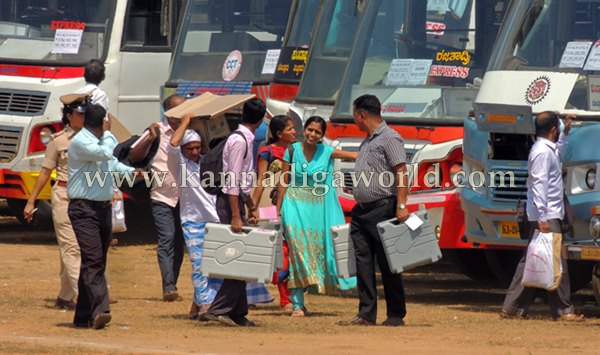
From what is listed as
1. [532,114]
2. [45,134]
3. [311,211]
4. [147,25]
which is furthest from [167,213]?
[147,25]

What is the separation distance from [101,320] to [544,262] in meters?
3.09

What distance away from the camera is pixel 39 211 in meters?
19.3

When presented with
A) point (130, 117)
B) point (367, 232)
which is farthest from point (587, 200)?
point (130, 117)

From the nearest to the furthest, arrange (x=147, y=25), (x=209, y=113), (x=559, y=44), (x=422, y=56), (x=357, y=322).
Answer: (x=357, y=322)
(x=209, y=113)
(x=559, y=44)
(x=422, y=56)
(x=147, y=25)

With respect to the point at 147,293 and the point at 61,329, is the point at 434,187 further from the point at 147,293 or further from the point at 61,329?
the point at 61,329

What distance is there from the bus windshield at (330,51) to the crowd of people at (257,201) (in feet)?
10.3

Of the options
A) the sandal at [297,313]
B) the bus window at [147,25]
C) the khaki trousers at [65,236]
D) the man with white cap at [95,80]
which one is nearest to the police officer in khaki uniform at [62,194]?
the khaki trousers at [65,236]

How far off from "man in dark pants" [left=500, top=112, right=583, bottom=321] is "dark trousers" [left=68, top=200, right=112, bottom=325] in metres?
2.98

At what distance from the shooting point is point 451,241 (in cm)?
1345

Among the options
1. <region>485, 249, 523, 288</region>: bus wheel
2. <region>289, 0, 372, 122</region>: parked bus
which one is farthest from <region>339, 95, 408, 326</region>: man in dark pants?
<region>289, 0, 372, 122</region>: parked bus

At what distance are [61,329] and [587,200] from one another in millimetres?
3781

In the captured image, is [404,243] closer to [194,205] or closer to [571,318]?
[571,318]

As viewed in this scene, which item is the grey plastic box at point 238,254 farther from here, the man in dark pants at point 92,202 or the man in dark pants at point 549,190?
the man in dark pants at point 549,190

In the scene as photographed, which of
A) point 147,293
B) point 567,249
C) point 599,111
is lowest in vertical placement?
point 147,293
